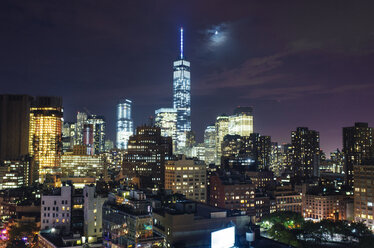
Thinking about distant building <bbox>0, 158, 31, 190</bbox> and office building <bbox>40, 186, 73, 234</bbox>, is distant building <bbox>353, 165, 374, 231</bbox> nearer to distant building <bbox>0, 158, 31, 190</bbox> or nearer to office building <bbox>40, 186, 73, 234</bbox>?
office building <bbox>40, 186, 73, 234</bbox>

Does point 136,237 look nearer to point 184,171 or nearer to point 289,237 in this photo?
point 289,237

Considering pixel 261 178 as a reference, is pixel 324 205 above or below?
below

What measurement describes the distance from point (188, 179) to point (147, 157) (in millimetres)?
42359

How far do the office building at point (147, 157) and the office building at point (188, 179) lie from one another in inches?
1155

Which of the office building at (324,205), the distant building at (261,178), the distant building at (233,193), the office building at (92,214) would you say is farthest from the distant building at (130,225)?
the distant building at (261,178)

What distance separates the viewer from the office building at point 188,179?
407ft

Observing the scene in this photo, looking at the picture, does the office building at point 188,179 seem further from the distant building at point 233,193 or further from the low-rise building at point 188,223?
the low-rise building at point 188,223

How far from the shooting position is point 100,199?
70.9 meters

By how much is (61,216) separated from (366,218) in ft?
269

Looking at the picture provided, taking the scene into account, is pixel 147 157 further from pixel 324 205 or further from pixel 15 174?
pixel 324 205

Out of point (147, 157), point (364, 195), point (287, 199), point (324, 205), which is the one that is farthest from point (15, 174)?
point (364, 195)

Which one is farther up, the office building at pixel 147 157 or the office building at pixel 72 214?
the office building at pixel 147 157

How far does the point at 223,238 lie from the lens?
2175 inches

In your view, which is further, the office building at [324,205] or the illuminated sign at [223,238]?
the office building at [324,205]
